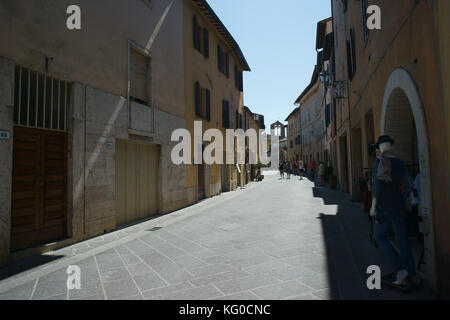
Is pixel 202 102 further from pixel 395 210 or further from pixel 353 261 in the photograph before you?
pixel 395 210

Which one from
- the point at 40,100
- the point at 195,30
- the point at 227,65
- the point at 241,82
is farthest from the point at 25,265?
the point at 241,82

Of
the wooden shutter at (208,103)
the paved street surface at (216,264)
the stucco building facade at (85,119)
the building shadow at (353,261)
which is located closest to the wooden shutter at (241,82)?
the wooden shutter at (208,103)

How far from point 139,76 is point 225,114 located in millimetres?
8694

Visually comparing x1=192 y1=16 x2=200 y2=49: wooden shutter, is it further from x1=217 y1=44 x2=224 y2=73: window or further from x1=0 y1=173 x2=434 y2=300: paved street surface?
x1=0 y1=173 x2=434 y2=300: paved street surface

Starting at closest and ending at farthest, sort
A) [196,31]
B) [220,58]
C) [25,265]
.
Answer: [25,265] → [196,31] → [220,58]

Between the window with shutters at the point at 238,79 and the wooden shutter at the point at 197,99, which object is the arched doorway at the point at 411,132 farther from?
the window with shutters at the point at 238,79

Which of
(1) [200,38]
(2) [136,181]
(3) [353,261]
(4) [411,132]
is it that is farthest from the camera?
(1) [200,38]

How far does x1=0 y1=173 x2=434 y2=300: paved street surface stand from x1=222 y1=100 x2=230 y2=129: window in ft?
32.7

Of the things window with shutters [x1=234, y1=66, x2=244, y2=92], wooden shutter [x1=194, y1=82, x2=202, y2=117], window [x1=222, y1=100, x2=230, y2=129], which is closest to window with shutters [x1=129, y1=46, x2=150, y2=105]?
wooden shutter [x1=194, y1=82, x2=202, y2=117]

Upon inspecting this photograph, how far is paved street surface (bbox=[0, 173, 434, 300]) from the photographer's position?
10.6 ft

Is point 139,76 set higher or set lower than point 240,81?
lower

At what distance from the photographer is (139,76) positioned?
830 cm

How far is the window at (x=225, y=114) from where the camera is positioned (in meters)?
16.4

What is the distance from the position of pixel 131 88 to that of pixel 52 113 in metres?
2.75
